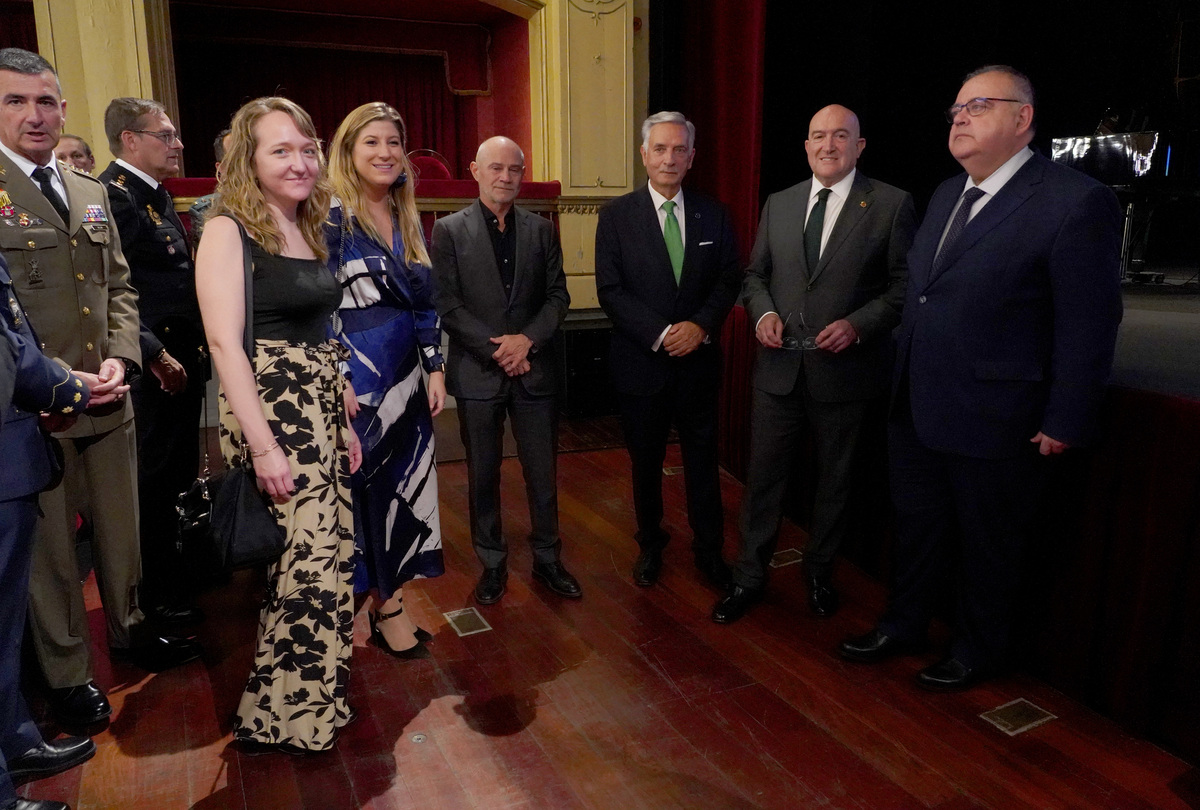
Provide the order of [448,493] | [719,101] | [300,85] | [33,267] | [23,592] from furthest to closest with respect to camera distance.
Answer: [300,85] < [719,101] < [448,493] < [33,267] < [23,592]

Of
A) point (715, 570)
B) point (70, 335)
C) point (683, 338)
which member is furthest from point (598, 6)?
point (70, 335)

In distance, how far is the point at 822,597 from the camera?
285cm

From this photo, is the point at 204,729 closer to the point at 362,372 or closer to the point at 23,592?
the point at 23,592

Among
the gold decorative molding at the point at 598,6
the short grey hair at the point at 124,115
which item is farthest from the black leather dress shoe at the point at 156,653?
the gold decorative molding at the point at 598,6

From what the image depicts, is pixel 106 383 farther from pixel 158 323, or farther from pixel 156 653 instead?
pixel 156 653

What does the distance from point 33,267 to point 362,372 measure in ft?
2.69

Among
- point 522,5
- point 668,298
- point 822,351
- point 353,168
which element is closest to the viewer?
point 353,168

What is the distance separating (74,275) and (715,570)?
2180 mm

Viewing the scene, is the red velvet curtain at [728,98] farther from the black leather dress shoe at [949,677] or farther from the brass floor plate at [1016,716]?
the brass floor plate at [1016,716]

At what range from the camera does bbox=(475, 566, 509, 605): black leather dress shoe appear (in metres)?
2.96

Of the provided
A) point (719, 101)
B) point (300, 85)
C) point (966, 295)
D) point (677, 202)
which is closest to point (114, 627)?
point (677, 202)

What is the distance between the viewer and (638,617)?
285 cm

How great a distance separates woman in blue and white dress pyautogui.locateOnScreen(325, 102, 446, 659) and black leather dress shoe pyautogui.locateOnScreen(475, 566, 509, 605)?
36 cm

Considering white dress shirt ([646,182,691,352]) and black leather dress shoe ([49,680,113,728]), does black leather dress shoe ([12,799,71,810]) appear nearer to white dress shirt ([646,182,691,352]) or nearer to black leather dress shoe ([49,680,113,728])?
black leather dress shoe ([49,680,113,728])
